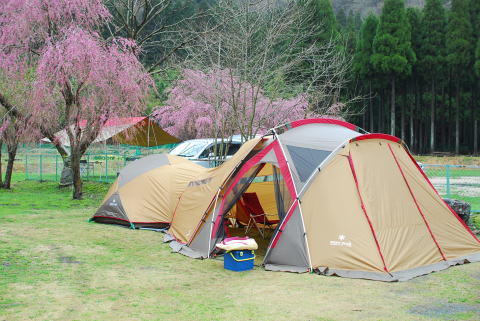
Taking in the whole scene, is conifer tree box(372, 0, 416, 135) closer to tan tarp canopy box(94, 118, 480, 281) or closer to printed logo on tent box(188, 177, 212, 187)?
printed logo on tent box(188, 177, 212, 187)

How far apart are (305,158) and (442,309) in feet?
9.18

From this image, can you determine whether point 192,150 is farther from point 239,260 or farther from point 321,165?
point 239,260

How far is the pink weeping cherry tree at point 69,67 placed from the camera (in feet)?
38.1

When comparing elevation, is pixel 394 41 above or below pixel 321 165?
above

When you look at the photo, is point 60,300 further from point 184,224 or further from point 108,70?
point 108,70

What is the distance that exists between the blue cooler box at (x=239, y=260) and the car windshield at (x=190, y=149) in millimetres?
9001

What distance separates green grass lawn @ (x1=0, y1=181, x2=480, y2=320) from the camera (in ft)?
15.4

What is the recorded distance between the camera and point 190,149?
52.0 ft

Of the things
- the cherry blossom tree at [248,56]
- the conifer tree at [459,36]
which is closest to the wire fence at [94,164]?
the cherry blossom tree at [248,56]

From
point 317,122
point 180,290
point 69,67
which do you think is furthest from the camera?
point 69,67

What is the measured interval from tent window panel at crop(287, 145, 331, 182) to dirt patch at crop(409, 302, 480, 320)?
239 centimetres

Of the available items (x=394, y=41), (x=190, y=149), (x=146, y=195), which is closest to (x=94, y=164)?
(x=190, y=149)

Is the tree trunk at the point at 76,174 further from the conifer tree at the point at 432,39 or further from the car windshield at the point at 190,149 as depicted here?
the conifer tree at the point at 432,39

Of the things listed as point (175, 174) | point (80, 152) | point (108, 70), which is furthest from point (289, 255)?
point (80, 152)
